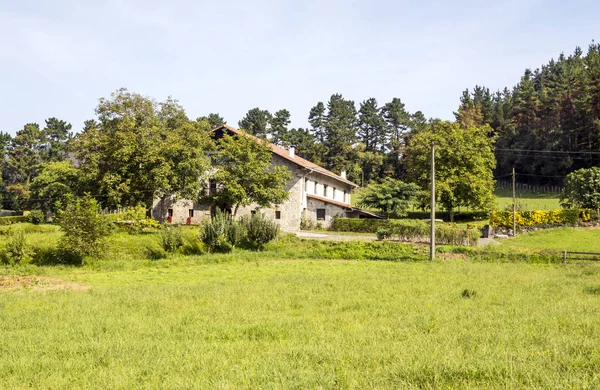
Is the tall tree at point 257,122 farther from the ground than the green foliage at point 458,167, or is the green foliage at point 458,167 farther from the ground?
the tall tree at point 257,122

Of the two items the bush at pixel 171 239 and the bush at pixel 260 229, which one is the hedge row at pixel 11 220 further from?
the bush at pixel 260 229

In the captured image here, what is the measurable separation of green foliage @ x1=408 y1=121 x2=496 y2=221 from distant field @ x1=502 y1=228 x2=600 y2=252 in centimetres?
1054

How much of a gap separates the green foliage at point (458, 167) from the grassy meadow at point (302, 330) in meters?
29.7

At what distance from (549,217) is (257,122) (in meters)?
62.9

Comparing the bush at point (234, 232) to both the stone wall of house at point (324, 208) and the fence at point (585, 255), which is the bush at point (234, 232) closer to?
the stone wall of house at point (324, 208)

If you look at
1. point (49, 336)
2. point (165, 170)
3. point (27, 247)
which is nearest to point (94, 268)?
point (27, 247)

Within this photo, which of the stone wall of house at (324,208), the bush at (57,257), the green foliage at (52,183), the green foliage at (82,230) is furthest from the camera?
the green foliage at (52,183)

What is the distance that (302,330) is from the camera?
10930mm

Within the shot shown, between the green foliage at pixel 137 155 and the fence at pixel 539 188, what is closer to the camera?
the green foliage at pixel 137 155

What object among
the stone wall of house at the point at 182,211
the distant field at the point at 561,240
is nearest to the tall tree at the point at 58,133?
the stone wall of house at the point at 182,211

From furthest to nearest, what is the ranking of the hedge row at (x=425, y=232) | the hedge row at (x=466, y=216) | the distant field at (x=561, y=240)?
1. the hedge row at (x=466, y=216)
2. the distant field at (x=561, y=240)
3. the hedge row at (x=425, y=232)

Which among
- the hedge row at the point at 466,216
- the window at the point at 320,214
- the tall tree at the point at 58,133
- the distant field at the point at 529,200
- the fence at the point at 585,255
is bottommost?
the fence at the point at 585,255

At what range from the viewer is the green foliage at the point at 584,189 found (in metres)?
46.2

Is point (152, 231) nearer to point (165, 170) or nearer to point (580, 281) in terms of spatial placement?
point (165, 170)
